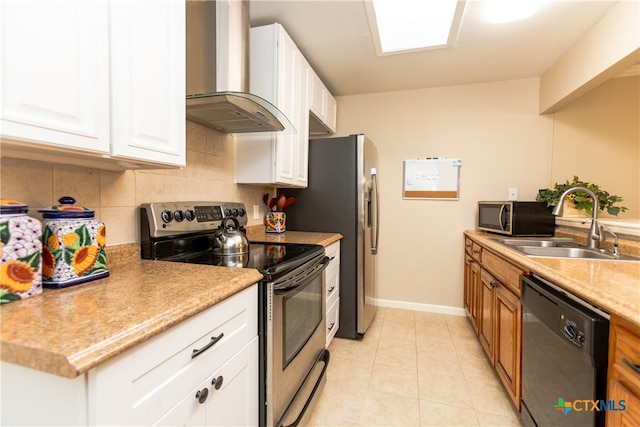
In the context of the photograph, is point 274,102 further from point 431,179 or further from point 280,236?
point 431,179

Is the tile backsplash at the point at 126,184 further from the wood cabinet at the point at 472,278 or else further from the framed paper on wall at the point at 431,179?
the wood cabinet at the point at 472,278

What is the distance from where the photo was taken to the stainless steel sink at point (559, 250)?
1.55 m

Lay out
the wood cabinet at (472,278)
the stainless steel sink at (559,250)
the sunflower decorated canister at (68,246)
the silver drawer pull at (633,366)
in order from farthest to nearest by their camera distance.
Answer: the wood cabinet at (472,278), the stainless steel sink at (559,250), the sunflower decorated canister at (68,246), the silver drawer pull at (633,366)

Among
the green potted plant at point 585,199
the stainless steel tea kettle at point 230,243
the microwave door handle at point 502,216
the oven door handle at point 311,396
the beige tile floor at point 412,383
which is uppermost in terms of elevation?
the green potted plant at point 585,199

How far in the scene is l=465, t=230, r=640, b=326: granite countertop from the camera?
812mm

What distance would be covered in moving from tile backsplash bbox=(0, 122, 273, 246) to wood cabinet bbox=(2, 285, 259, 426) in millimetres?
620

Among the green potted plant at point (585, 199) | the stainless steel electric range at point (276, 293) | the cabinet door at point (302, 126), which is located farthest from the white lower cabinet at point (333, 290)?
the green potted plant at point (585, 199)

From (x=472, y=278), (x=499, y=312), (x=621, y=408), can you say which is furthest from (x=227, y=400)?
(x=472, y=278)

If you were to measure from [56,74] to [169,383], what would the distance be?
812mm

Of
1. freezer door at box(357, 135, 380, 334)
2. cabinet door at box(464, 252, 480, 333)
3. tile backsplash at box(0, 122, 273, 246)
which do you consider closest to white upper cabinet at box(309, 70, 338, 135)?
freezer door at box(357, 135, 380, 334)

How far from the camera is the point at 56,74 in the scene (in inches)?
28.7

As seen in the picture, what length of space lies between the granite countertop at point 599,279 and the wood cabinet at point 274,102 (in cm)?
150

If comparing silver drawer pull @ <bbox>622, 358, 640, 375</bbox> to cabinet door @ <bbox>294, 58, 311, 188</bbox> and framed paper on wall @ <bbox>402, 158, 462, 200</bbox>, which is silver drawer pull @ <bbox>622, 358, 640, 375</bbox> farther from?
framed paper on wall @ <bbox>402, 158, 462, 200</bbox>

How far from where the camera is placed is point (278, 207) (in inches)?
97.4
